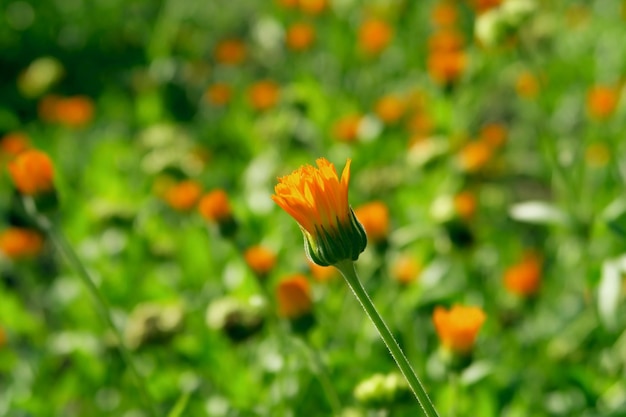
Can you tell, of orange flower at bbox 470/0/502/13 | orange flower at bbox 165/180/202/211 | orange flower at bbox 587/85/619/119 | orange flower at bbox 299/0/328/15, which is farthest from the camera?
orange flower at bbox 299/0/328/15

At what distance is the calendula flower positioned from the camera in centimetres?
112

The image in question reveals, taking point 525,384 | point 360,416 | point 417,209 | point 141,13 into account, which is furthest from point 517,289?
point 141,13

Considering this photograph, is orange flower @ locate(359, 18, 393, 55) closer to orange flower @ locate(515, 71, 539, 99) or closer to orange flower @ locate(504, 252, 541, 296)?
orange flower @ locate(515, 71, 539, 99)

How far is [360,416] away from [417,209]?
1.23m

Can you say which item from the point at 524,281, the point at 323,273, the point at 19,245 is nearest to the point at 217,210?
the point at 323,273

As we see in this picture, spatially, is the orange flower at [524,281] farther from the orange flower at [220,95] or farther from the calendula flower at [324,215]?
the orange flower at [220,95]

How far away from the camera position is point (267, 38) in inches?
176

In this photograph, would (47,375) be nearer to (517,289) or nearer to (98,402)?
(98,402)

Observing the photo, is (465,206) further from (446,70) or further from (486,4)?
(486,4)

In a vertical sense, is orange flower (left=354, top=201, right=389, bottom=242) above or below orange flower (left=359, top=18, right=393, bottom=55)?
below

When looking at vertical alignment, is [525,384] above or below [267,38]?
below

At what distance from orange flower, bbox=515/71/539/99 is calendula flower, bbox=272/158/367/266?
76.9 inches

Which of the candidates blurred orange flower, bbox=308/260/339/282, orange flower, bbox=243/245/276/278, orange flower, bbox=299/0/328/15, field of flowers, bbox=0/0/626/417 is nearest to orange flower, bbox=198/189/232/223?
field of flowers, bbox=0/0/626/417

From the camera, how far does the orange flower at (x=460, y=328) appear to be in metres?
1.69
